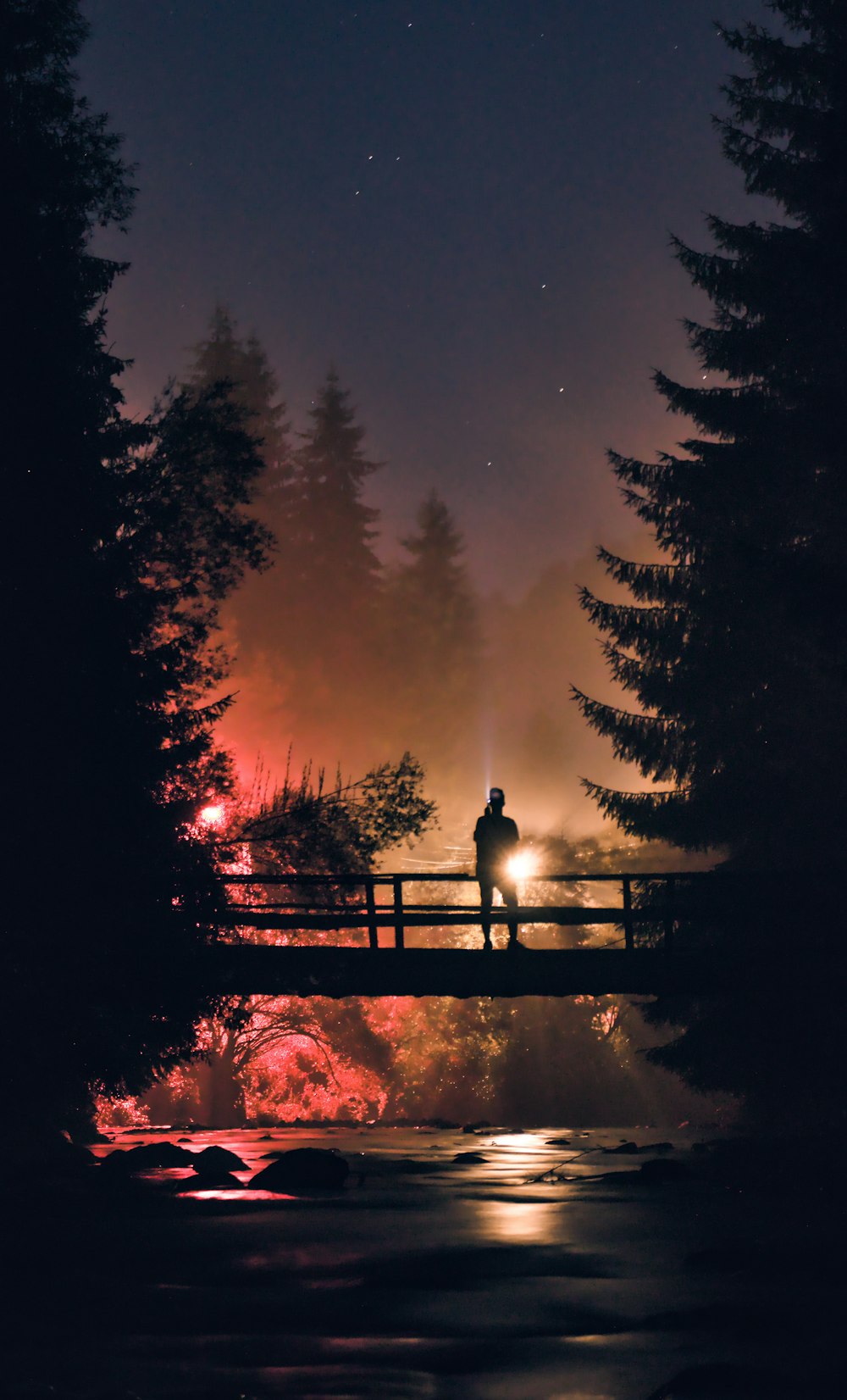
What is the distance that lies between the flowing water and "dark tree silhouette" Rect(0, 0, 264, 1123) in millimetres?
2326

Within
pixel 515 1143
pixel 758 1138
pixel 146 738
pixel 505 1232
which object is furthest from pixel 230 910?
pixel 515 1143

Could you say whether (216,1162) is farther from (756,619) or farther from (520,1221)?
(756,619)

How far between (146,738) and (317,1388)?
33.3 ft

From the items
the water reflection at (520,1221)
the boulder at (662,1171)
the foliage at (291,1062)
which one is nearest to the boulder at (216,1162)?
the water reflection at (520,1221)

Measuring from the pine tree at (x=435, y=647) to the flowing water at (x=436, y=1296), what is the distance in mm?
60187

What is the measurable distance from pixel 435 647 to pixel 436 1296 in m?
68.1

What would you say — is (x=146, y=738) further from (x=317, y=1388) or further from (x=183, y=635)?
(x=317, y=1388)

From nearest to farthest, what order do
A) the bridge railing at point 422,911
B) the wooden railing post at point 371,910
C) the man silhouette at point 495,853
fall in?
the bridge railing at point 422,911
the wooden railing post at point 371,910
the man silhouette at point 495,853

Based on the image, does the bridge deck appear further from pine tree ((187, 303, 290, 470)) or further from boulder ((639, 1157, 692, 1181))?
pine tree ((187, 303, 290, 470))

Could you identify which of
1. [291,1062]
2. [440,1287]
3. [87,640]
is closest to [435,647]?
[291,1062]

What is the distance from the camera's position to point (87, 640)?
15.6 metres

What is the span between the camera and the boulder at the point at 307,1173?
54.0ft

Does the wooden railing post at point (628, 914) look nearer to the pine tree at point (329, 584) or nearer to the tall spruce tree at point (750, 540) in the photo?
the tall spruce tree at point (750, 540)

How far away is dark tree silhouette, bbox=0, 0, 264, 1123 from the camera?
14.7m
